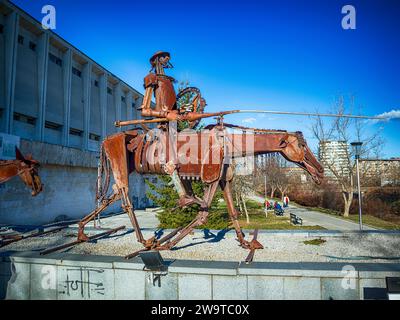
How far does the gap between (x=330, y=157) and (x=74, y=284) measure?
28.7 metres

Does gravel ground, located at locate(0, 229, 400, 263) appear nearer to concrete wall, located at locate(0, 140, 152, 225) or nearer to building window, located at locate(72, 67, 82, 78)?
concrete wall, located at locate(0, 140, 152, 225)

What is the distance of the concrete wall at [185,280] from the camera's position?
181 inches

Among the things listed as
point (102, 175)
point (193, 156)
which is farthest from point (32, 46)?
point (193, 156)

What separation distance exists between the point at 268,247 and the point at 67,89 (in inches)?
940

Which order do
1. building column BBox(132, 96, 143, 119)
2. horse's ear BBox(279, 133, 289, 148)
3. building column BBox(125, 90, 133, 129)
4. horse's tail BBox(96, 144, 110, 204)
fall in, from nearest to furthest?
horse's ear BBox(279, 133, 289, 148) < horse's tail BBox(96, 144, 110, 204) < building column BBox(125, 90, 133, 129) < building column BBox(132, 96, 143, 119)

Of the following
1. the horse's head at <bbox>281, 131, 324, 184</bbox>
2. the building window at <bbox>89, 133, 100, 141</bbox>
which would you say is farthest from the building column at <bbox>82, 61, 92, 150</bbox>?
the horse's head at <bbox>281, 131, 324, 184</bbox>

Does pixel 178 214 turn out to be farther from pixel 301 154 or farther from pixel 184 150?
pixel 301 154

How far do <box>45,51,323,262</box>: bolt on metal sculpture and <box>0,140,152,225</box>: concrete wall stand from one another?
13.9 metres

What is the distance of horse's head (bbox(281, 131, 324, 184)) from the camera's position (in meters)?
6.05
